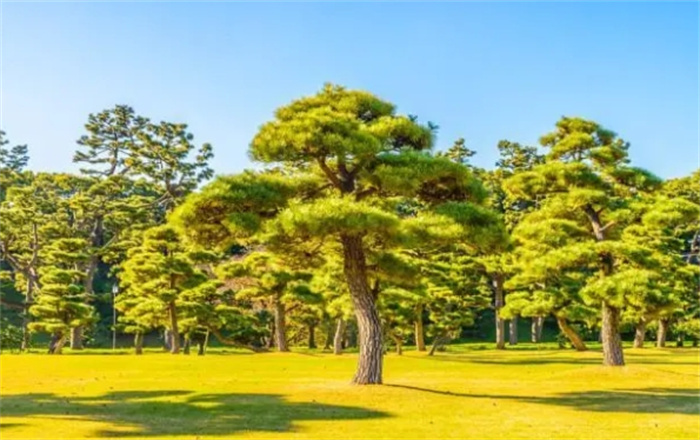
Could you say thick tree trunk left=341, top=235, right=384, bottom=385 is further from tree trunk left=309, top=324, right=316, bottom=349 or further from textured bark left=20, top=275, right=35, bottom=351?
textured bark left=20, top=275, right=35, bottom=351

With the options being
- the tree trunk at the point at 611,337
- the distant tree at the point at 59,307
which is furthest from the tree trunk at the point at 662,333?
the distant tree at the point at 59,307

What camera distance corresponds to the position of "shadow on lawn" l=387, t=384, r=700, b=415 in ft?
40.7

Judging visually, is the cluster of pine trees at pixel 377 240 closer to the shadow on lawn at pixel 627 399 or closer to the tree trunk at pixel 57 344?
the tree trunk at pixel 57 344

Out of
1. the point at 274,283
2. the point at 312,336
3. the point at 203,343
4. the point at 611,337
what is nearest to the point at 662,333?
the point at 312,336

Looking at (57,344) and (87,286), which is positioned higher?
(87,286)

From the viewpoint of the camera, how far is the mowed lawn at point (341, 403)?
1015 centimetres

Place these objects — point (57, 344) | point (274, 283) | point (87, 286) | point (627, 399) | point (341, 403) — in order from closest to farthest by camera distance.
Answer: point (341, 403)
point (627, 399)
point (274, 283)
point (57, 344)
point (87, 286)

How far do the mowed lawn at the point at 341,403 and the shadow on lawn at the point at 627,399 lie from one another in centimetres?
2

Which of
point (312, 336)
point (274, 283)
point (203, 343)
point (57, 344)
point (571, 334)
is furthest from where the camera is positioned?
point (312, 336)

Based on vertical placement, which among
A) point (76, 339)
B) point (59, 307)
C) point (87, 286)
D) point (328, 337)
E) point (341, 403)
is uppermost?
point (87, 286)

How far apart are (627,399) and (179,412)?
8366 millimetres

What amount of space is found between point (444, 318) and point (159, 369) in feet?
46.3

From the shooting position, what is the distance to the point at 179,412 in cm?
1187

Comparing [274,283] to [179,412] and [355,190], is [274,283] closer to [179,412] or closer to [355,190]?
[355,190]
